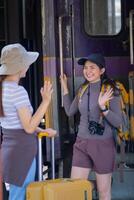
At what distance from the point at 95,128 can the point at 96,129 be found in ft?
0.04

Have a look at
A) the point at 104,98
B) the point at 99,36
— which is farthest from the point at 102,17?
the point at 104,98

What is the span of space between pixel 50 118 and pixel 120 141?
109 cm

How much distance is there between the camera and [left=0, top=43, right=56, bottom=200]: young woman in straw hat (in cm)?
413

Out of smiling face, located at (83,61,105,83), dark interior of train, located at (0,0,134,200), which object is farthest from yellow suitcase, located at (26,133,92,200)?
dark interior of train, located at (0,0,134,200)

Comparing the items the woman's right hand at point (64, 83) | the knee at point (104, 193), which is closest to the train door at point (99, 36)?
the woman's right hand at point (64, 83)

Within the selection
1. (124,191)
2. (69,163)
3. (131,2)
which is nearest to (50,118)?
(69,163)

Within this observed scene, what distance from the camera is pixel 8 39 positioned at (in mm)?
6789

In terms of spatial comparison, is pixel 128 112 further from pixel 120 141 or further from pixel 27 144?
pixel 27 144

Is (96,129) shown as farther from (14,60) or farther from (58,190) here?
(14,60)

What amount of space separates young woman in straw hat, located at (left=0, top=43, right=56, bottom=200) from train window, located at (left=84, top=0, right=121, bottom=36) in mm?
1914

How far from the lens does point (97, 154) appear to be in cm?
484

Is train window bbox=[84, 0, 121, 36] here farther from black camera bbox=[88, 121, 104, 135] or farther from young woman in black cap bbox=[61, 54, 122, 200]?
black camera bbox=[88, 121, 104, 135]

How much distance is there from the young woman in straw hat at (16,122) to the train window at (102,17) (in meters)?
1.91

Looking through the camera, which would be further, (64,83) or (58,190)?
(64,83)
